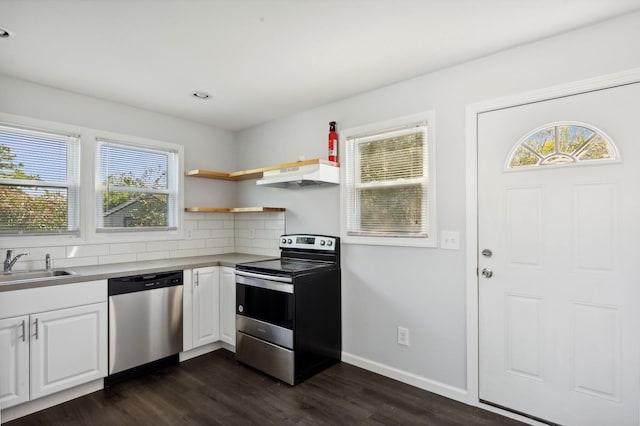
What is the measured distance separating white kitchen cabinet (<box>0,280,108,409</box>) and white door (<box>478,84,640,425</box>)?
8.97ft

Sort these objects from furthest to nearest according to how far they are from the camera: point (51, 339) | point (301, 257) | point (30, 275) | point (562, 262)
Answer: point (301, 257)
point (30, 275)
point (51, 339)
point (562, 262)

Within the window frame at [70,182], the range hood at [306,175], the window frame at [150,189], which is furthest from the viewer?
the window frame at [150,189]

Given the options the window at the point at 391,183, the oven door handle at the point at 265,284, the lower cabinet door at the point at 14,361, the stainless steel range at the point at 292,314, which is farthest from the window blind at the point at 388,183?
the lower cabinet door at the point at 14,361

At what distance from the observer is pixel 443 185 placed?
2518 millimetres

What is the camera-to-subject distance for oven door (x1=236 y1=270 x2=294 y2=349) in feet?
8.78

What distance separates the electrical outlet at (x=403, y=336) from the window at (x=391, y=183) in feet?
2.21

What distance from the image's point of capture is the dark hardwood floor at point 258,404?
86.6 inches

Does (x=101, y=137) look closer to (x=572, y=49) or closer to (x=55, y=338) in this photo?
(x=55, y=338)

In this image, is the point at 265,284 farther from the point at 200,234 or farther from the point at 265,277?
the point at 200,234

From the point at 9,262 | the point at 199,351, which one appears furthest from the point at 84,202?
the point at 199,351

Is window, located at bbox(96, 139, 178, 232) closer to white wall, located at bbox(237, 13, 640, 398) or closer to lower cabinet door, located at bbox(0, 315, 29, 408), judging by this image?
lower cabinet door, located at bbox(0, 315, 29, 408)

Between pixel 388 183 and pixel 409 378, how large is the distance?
153 cm

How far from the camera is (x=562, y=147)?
2059mm

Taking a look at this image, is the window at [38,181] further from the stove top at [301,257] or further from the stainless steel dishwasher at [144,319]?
the stove top at [301,257]
